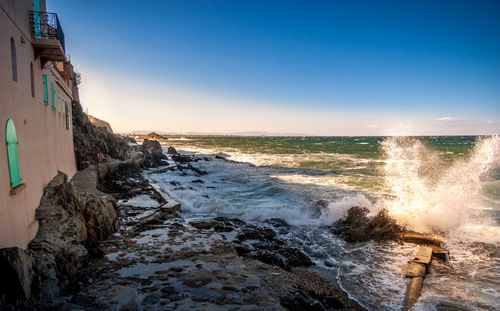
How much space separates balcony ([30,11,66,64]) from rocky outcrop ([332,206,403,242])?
425 inches

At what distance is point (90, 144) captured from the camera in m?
19.5

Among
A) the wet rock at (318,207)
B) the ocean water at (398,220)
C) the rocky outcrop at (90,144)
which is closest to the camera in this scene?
the ocean water at (398,220)

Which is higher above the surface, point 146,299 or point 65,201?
point 65,201

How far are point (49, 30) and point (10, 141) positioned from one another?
4.86m

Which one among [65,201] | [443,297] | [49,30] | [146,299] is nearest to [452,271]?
[443,297]

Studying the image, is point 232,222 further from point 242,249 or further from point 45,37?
point 45,37

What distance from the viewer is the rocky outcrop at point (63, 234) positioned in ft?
15.9

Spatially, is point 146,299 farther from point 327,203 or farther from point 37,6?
point 327,203

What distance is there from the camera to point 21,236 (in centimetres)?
517

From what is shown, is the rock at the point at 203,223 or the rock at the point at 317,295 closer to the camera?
the rock at the point at 317,295

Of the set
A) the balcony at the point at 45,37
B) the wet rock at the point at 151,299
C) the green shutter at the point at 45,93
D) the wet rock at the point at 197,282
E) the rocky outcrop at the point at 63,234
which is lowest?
the wet rock at the point at 197,282

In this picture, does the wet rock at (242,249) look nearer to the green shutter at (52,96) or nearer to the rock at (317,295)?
the rock at (317,295)

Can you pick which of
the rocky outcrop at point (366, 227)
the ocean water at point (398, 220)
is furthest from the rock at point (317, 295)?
the rocky outcrop at point (366, 227)

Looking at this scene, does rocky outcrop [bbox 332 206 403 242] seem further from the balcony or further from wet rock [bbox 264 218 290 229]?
the balcony
